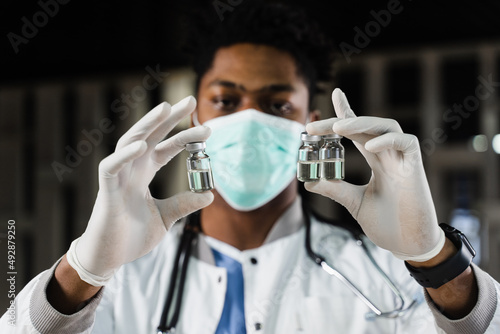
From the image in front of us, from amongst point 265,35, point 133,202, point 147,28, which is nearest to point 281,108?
point 265,35

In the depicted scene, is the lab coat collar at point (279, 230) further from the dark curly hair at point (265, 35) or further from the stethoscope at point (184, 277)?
the dark curly hair at point (265, 35)

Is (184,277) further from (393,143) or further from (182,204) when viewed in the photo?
(393,143)

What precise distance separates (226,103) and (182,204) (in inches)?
13.5

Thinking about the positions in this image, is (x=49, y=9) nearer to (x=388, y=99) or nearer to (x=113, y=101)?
(x=113, y=101)

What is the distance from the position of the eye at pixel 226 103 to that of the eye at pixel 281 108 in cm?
9

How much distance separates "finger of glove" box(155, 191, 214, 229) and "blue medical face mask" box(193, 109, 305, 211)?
214mm

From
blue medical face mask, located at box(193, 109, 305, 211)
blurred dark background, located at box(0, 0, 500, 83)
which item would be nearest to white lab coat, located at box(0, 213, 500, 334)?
blue medical face mask, located at box(193, 109, 305, 211)

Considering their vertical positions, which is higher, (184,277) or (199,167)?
(199,167)

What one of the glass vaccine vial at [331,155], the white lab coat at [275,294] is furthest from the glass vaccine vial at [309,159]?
the white lab coat at [275,294]

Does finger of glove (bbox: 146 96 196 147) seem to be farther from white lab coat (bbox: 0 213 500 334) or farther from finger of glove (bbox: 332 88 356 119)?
white lab coat (bbox: 0 213 500 334)

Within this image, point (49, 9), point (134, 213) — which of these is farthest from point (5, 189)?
point (134, 213)

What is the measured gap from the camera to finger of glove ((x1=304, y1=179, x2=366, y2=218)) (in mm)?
896

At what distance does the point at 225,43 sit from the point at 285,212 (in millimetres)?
458

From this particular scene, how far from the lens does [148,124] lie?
0.87 metres
